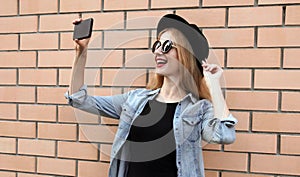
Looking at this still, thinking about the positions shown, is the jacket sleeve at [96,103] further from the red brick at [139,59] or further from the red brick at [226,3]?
the red brick at [226,3]

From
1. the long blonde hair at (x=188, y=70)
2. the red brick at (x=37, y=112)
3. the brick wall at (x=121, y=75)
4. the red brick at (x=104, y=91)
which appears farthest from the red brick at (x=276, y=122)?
the red brick at (x=37, y=112)

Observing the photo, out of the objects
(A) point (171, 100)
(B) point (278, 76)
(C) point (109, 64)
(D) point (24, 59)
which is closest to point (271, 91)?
(B) point (278, 76)

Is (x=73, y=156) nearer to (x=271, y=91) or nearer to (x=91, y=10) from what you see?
(x=91, y=10)

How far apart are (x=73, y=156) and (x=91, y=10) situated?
0.88 metres

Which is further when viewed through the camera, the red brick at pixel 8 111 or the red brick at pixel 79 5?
the red brick at pixel 8 111

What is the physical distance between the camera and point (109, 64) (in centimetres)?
244

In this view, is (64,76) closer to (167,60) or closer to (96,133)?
(96,133)

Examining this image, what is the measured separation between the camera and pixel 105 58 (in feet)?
8.02

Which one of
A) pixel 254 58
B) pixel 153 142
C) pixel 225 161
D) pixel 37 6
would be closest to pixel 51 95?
pixel 37 6

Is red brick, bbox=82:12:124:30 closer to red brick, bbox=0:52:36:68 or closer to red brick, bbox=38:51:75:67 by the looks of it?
red brick, bbox=38:51:75:67

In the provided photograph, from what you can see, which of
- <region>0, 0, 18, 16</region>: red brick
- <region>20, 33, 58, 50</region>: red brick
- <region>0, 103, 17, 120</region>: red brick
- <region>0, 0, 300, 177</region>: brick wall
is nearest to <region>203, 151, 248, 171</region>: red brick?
<region>0, 0, 300, 177</region>: brick wall

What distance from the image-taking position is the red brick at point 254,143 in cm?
215

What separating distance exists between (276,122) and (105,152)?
3.22ft

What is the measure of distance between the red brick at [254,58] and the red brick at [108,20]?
0.66m
